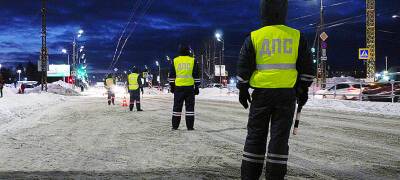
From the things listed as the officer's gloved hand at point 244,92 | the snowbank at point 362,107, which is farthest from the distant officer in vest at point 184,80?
the snowbank at point 362,107

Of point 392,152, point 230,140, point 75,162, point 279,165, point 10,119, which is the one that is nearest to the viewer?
point 279,165

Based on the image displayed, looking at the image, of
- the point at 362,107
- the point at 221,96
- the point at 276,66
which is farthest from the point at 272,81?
the point at 221,96

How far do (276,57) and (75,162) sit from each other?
10.5 feet

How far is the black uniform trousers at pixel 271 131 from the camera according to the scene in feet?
15.8

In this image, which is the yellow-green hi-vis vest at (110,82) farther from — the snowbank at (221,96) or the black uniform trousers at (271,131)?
the black uniform trousers at (271,131)

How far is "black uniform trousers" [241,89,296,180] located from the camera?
4.80m

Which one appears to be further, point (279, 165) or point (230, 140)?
point (230, 140)

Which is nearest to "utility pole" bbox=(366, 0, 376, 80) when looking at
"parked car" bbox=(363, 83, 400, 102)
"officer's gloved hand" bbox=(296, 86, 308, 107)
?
"parked car" bbox=(363, 83, 400, 102)

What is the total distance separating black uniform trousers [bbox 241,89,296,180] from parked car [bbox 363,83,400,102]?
21213 mm

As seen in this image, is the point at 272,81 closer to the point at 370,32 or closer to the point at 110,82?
the point at 110,82

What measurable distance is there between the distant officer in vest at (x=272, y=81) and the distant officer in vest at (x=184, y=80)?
611 cm

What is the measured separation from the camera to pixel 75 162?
663 centimetres

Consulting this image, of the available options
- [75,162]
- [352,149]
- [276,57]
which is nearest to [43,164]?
[75,162]

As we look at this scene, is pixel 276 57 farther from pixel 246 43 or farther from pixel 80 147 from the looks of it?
pixel 80 147
